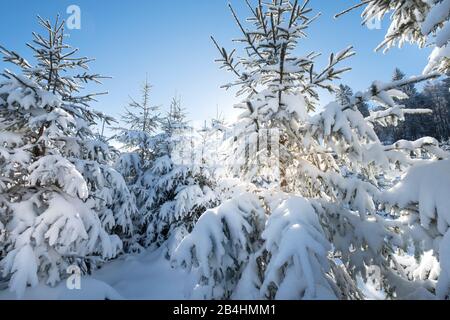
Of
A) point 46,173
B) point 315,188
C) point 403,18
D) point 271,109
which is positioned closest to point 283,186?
point 315,188

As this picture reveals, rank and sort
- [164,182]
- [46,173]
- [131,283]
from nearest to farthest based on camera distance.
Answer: [46,173], [131,283], [164,182]

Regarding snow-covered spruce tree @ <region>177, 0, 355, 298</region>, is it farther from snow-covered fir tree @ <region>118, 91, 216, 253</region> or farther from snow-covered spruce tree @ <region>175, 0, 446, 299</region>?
snow-covered fir tree @ <region>118, 91, 216, 253</region>

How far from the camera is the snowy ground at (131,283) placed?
6.69 metres

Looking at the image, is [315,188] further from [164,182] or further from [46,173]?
[164,182]

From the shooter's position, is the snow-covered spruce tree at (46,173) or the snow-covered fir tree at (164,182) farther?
the snow-covered fir tree at (164,182)

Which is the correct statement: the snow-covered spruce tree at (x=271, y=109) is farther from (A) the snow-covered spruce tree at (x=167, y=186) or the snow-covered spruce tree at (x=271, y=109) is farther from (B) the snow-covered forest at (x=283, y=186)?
(A) the snow-covered spruce tree at (x=167, y=186)

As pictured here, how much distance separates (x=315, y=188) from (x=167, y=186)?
1145 centimetres

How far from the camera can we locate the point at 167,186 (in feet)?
50.1

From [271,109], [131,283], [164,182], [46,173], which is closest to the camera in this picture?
[271,109]

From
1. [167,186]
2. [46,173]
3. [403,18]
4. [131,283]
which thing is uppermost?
[403,18]

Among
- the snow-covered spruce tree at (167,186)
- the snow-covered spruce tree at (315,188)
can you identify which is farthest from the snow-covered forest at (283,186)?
the snow-covered spruce tree at (167,186)

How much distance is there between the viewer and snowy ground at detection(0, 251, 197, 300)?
263 inches

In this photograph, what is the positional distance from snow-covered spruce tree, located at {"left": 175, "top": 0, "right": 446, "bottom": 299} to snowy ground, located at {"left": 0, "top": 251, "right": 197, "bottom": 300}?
4728 millimetres

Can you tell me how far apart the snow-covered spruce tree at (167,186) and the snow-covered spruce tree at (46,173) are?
5.85 m
